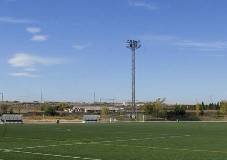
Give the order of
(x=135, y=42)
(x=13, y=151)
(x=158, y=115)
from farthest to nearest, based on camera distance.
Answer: (x=158, y=115) < (x=135, y=42) < (x=13, y=151)

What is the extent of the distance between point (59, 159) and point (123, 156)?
2.89m

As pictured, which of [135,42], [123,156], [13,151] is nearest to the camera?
[123,156]

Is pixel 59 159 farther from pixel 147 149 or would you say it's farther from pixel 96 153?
pixel 147 149

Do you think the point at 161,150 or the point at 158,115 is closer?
the point at 161,150

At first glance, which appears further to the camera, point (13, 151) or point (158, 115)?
point (158, 115)

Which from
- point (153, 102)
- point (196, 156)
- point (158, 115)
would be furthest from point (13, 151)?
point (153, 102)

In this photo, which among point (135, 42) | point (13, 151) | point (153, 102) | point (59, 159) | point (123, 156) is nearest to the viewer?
point (59, 159)

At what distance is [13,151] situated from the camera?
23.4 m

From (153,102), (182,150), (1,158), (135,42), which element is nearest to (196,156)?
(182,150)

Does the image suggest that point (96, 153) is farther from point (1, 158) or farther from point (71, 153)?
point (1, 158)

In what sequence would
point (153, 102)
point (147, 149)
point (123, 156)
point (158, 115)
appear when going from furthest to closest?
point (153, 102), point (158, 115), point (147, 149), point (123, 156)

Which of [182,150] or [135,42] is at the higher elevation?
[135,42]

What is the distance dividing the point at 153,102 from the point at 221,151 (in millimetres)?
149560

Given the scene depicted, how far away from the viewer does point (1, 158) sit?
2019 centimetres
